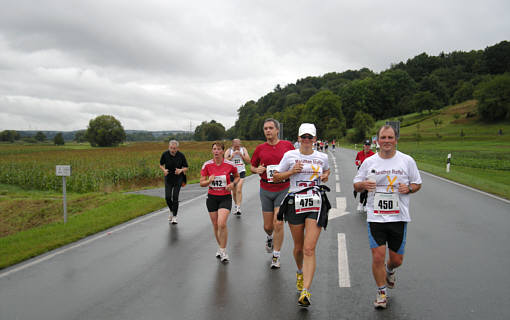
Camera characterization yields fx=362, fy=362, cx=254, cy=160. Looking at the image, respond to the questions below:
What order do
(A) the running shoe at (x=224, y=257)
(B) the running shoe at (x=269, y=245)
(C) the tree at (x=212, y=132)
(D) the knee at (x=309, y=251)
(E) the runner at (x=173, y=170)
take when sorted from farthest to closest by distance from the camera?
(C) the tree at (x=212, y=132), (E) the runner at (x=173, y=170), (B) the running shoe at (x=269, y=245), (A) the running shoe at (x=224, y=257), (D) the knee at (x=309, y=251)

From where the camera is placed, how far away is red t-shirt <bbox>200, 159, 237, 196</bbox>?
5.90 meters

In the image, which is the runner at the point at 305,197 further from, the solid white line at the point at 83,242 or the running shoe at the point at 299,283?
the solid white line at the point at 83,242

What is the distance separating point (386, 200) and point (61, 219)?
10.9 metres

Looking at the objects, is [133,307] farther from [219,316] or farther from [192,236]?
[192,236]

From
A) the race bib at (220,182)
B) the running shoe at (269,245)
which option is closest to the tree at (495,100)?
the running shoe at (269,245)

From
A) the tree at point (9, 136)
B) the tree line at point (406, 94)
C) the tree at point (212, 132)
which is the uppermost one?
the tree line at point (406, 94)

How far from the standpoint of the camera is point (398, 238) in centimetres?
410

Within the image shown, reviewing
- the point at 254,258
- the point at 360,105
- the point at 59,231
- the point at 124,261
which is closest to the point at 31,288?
the point at 124,261

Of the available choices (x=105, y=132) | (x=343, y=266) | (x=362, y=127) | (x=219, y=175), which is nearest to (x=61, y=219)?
(x=219, y=175)

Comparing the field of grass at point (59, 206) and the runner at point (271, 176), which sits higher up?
the runner at point (271, 176)

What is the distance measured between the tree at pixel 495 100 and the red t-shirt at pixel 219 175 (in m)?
92.2

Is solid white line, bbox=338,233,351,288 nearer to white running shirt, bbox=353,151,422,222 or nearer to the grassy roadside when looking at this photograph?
white running shirt, bbox=353,151,422,222

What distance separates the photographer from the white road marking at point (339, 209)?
9.24 metres

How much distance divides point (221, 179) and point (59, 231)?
A: 191 inches
